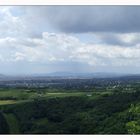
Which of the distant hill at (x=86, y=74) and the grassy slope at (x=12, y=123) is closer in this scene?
the distant hill at (x=86, y=74)

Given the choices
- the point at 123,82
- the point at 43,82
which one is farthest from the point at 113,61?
the point at 43,82

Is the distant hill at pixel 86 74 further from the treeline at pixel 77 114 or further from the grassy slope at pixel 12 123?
the grassy slope at pixel 12 123

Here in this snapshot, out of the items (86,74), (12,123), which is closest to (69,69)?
(86,74)

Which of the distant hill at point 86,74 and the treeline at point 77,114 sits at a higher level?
Answer: the distant hill at point 86,74

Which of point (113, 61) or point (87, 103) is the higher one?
point (113, 61)

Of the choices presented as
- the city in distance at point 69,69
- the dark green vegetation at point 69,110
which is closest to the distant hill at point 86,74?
the city in distance at point 69,69

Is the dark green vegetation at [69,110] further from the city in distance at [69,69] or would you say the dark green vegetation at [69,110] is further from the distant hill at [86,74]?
the distant hill at [86,74]

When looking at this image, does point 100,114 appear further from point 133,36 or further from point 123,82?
point 133,36

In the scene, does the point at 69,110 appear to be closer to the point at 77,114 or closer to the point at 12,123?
the point at 77,114
